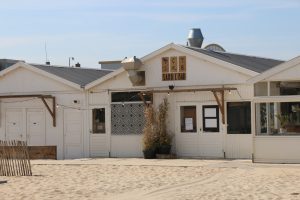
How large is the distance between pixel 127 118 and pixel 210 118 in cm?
335

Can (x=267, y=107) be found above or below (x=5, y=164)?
above

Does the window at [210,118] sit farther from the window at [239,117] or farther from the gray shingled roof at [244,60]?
the gray shingled roof at [244,60]

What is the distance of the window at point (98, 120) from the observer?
2469 centimetres

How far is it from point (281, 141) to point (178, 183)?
5.15m

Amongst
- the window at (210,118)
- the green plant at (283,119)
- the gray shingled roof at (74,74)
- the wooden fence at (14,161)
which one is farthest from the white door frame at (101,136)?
the green plant at (283,119)

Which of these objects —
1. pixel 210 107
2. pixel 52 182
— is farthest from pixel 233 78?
pixel 52 182

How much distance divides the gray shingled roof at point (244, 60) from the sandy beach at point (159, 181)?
394 cm

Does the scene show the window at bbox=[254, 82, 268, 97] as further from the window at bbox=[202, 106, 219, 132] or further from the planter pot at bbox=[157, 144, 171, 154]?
the planter pot at bbox=[157, 144, 171, 154]

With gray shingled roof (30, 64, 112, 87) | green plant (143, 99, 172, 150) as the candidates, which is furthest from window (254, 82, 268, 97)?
gray shingled roof (30, 64, 112, 87)

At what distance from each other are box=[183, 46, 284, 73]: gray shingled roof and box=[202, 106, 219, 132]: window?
70.3 inches

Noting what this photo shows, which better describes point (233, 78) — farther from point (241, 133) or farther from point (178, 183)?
point (178, 183)

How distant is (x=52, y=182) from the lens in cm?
1653

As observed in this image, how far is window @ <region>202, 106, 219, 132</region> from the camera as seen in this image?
73.8 feet

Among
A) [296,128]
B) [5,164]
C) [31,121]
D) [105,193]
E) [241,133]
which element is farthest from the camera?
[31,121]
